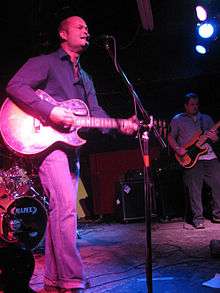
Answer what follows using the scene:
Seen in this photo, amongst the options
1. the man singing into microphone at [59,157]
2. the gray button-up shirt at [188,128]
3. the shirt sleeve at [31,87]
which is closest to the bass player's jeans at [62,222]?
the man singing into microphone at [59,157]

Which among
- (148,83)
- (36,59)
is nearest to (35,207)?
(36,59)

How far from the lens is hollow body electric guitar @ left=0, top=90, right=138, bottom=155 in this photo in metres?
3.51

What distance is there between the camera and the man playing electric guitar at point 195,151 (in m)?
7.26

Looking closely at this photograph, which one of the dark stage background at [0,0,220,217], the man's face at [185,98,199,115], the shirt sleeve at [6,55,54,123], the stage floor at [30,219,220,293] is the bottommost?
the stage floor at [30,219,220,293]

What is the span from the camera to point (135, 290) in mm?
3615

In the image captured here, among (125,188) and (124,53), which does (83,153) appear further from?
(124,53)

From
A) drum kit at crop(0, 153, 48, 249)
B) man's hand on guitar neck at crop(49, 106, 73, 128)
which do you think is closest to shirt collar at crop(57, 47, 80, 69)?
man's hand on guitar neck at crop(49, 106, 73, 128)

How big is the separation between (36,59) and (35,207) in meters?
2.94

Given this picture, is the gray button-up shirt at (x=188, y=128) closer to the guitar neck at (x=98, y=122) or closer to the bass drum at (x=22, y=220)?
the bass drum at (x=22, y=220)

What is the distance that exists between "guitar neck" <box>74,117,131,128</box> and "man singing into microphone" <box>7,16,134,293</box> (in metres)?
0.05

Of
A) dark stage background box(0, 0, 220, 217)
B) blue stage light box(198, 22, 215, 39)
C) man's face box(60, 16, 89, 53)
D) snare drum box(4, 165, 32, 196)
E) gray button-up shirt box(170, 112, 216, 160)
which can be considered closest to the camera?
man's face box(60, 16, 89, 53)

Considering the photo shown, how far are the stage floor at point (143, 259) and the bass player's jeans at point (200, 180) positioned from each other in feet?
1.16

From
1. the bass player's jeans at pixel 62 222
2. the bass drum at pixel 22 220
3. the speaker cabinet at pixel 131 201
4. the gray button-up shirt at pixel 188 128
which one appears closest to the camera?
the bass player's jeans at pixel 62 222

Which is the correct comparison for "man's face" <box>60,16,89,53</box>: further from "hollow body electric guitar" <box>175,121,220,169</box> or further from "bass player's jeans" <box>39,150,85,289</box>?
"hollow body electric guitar" <box>175,121,220,169</box>
